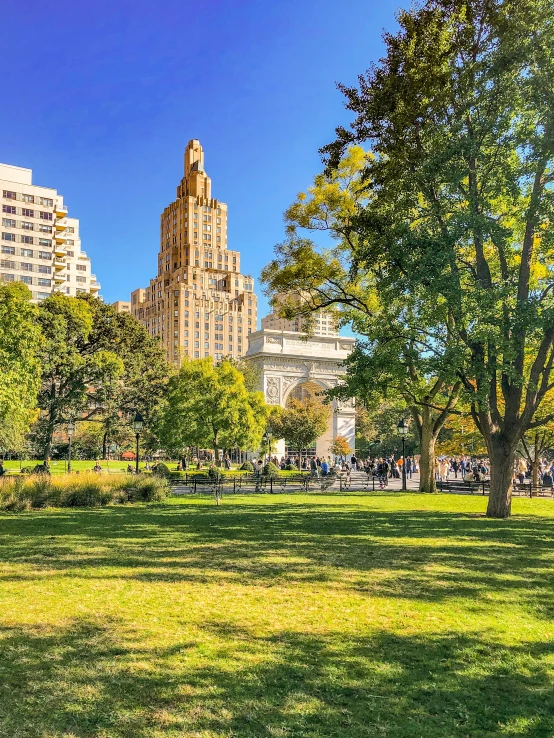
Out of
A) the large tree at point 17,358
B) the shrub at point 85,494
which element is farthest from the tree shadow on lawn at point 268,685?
the large tree at point 17,358

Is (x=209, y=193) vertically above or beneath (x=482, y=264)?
above

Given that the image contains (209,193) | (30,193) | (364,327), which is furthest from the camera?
(209,193)

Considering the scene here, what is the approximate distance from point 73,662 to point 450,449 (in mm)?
29324

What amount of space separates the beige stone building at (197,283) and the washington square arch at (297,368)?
66.0m

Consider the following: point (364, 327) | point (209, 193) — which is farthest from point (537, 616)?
point (209, 193)

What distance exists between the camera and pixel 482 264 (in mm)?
15445

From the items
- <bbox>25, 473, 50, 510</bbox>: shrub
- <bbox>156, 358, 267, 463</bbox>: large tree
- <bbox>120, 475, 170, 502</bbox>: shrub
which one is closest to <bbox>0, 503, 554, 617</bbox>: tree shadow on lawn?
<bbox>25, 473, 50, 510</bbox>: shrub

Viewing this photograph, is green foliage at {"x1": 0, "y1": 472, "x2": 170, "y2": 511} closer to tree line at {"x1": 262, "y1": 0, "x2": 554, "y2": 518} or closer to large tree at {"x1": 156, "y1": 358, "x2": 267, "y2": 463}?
tree line at {"x1": 262, "y1": 0, "x2": 554, "y2": 518}

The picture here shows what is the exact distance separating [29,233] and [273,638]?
79.7m

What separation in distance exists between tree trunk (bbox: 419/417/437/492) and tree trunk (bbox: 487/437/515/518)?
8.36 meters

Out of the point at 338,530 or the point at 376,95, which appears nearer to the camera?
the point at 338,530

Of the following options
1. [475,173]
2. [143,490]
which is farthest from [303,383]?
[475,173]

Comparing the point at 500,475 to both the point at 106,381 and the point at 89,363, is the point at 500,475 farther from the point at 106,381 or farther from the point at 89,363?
the point at 89,363

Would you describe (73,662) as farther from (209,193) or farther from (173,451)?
(209,193)
